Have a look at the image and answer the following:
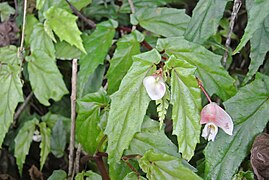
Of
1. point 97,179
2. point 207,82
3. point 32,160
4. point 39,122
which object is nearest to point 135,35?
point 207,82

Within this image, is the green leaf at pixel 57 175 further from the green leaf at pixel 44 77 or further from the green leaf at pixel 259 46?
the green leaf at pixel 259 46

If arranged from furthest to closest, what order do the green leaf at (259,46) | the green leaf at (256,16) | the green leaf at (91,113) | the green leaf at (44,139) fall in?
the green leaf at (44,139) < the green leaf at (91,113) < the green leaf at (259,46) < the green leaf at (256,16)

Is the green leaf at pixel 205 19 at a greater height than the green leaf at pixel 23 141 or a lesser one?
greater

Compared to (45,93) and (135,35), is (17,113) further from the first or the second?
(135,35)

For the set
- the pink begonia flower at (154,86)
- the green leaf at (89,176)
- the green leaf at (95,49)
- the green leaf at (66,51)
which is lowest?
the green leaf at (89,176)

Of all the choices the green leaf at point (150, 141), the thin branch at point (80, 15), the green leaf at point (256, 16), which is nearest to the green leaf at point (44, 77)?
the thin branch at point (80, 15)

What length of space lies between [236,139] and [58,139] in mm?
610

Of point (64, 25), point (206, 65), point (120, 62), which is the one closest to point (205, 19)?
point (206, 65)

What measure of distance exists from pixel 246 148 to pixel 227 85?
0.42 feet

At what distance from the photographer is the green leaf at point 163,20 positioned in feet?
3.48

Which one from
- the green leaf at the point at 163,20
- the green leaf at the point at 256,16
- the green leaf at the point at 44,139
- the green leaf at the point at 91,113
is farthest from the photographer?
the green leaf at the point at 44,139

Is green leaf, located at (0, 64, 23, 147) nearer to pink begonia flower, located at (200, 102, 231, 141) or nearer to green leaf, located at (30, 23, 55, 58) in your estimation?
green leaf, located at (30, 23, 55, 58)

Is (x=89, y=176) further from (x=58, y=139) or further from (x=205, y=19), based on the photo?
(x=205, y=19)

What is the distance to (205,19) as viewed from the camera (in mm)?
899
